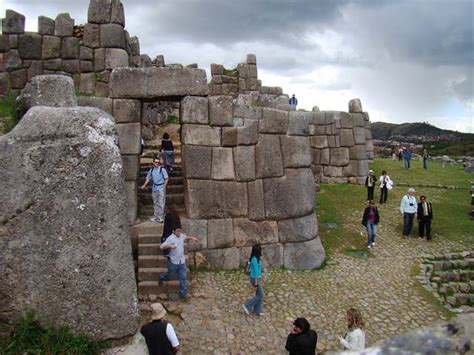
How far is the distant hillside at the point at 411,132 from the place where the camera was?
7044 cm

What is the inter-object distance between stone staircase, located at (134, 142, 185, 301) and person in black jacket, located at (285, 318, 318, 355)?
12.6ft

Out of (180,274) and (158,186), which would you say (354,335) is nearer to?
(180,274)

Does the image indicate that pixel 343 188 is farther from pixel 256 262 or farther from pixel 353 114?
pixel 256 262

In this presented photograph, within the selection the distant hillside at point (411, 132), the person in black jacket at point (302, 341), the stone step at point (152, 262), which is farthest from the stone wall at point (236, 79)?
the distant hillside at point (411, 132)

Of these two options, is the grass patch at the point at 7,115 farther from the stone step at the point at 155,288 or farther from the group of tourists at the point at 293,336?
the group of tourists at the point at 293,336

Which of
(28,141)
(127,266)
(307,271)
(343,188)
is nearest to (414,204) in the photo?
(307,271)

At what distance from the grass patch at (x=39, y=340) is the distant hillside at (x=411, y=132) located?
7076 centimetres

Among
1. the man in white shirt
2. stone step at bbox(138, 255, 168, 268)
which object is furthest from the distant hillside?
stone step at bbox(138, 255, 168, 268)

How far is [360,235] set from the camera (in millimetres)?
13258

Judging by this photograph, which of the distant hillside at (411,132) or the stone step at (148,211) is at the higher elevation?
the distant hillside at (411,132)

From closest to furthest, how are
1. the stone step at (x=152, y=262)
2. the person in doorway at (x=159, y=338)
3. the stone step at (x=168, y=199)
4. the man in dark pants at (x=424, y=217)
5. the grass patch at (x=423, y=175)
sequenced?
the person in doorway at (x=159, y=338) → the stone step at (x=152, y=262) → the stone step at (x=168, y=199) → the man in dark pants at (x=424, y=217) → the grass patch at (x=423, y=175)

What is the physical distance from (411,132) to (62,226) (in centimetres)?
8457

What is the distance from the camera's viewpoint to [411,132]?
81250 millimetres

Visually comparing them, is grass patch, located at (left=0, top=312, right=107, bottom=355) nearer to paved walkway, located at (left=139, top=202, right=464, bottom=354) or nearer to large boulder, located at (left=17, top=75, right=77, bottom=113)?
paved walkway, located at (left=139, top=202, right=464, bottom=354)
